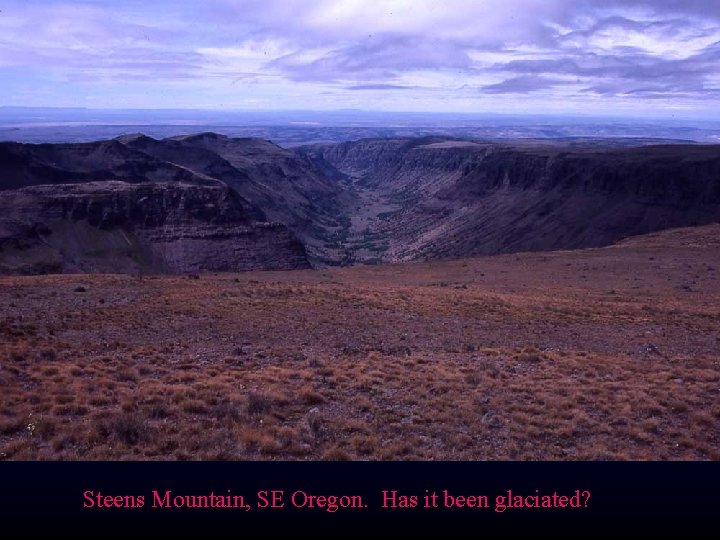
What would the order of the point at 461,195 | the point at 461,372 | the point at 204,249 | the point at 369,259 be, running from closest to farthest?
the point at 461,372 → the point at 204,249 → the point at 369,259 → the point at 461,195

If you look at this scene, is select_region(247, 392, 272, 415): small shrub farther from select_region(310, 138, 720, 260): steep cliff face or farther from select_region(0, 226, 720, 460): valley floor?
select_region(310, 138, 720, 260): steep cliff face

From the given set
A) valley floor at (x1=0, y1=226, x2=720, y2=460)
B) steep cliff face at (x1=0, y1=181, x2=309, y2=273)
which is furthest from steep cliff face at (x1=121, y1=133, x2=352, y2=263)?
valley floor at (x1=0, y1=226, x2=720, y2=460)

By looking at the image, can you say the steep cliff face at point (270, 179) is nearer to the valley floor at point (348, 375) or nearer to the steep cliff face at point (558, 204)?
the steep cliff face at point (558, 204)

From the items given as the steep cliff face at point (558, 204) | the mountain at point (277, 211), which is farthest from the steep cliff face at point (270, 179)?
the steep cliff face at point (558, 204)
